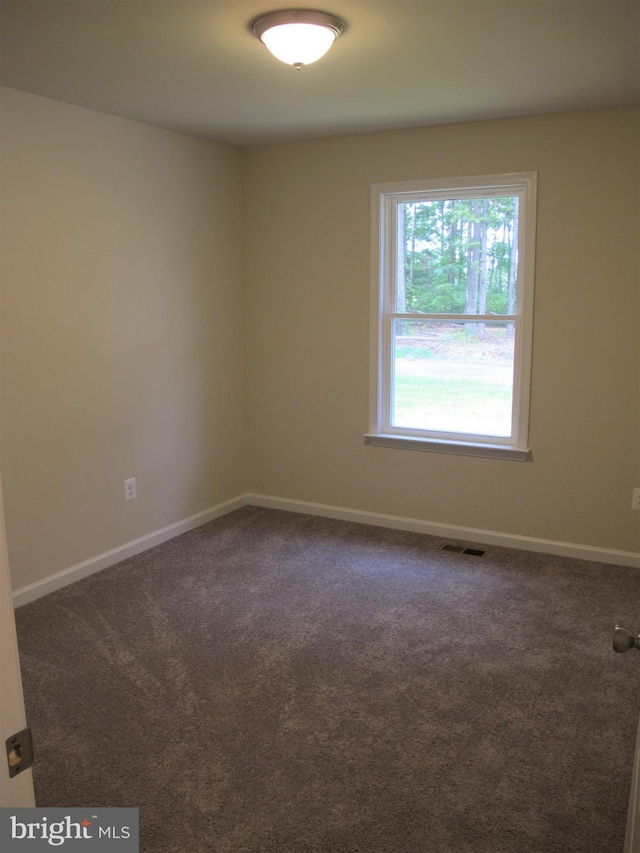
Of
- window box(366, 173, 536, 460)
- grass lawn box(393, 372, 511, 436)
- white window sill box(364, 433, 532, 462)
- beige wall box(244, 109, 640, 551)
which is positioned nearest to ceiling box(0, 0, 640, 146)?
beige wall box(244, 109, 640, 551)

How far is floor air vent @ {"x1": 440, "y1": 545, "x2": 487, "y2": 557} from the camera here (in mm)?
4262

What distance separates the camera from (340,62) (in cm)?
293

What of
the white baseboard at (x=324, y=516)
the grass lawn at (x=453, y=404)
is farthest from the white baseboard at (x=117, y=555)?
the grass lawn at (x=453, y=404)

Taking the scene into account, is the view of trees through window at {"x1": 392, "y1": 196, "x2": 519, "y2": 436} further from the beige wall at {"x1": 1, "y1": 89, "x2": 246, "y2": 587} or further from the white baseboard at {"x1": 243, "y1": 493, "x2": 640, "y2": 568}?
the beige wall at {"x1": 1, "y1": 89, "x2": 246, "y2": 587}

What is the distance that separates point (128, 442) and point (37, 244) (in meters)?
1.21

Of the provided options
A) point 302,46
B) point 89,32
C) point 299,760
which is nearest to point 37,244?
point 89,32

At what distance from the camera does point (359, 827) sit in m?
2.12

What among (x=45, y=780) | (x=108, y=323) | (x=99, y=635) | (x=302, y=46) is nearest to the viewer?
(x=45, y=780)

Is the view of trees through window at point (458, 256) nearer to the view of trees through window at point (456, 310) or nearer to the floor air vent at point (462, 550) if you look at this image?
the view of trees through window at point (456, 310)

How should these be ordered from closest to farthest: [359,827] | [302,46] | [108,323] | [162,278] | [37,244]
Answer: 1. [359,827]
2. [302,46]
3. [37,244]
4. [108,323]
5. [162,278]

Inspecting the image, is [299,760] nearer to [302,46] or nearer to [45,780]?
[45,780]

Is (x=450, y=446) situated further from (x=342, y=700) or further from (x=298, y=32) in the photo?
(x=298, y=32)

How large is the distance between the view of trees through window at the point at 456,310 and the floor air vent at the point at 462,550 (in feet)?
2.32

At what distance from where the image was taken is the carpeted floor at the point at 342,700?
2158 millimetres
